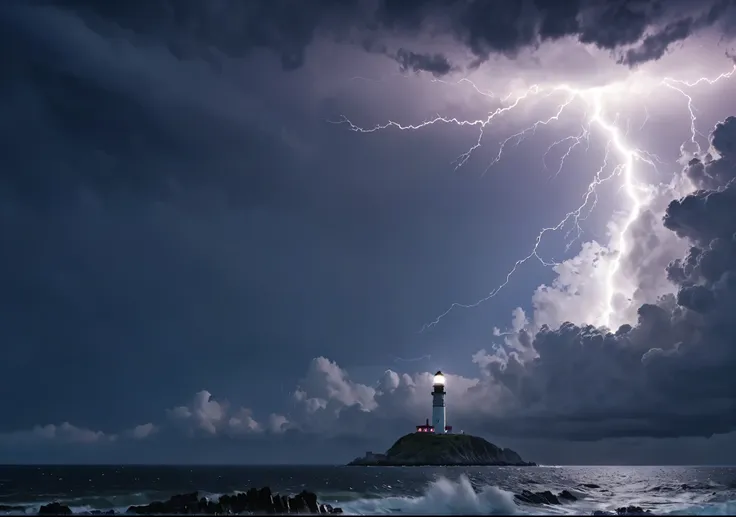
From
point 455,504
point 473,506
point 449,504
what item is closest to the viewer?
point 473,506

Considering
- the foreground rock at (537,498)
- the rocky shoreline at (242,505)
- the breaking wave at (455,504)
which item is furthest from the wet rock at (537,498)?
the rocky shoreline at (242,505)

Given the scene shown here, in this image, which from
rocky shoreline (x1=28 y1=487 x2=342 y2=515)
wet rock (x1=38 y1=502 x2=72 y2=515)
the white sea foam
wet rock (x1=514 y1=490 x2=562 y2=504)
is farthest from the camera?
wet rock (x1=514 y1=490 x2=562 y2=504)

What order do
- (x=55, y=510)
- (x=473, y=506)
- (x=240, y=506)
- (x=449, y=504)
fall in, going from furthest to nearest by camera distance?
1. (x=449, y=504)
2. (x=473, y=506)
3. (x=55, y=510)
4. (x=240, y=506)

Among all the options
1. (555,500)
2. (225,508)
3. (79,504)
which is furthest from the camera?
(555,500)

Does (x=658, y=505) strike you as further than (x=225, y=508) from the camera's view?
Yes

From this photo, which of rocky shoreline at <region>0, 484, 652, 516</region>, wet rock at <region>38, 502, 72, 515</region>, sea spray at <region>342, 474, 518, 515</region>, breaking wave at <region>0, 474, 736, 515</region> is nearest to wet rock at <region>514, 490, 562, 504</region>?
breaking wave at <region>0, 474, 736, 515</region>

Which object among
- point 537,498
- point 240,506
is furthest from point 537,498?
point 240,506

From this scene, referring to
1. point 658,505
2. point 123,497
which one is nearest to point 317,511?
point 123,497

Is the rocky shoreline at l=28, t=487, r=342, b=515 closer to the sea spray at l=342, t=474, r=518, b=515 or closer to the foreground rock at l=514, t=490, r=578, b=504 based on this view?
the sea spray at l=342, t=474, r=518, b=515

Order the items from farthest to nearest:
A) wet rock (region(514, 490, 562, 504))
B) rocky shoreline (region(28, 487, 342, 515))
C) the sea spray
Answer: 1. wet rock (region(514, 490, 562, 504))
2. the sea spray
3. rocky shoreline (region(28, 487, 342, 515))

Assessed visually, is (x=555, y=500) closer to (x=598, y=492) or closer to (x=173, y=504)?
(x=598, y=492)

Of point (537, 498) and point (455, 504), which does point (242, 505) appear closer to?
point (455, 504)
